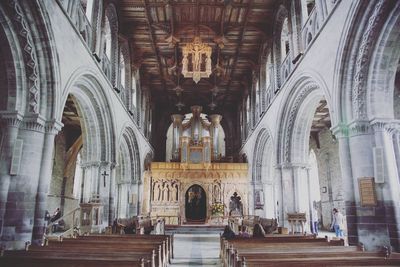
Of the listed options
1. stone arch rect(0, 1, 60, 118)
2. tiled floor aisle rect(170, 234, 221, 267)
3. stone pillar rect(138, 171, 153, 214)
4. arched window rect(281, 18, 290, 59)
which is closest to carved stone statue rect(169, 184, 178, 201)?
stone pillar rect(138, 171, 153, 214)

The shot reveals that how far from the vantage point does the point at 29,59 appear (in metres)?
7.71

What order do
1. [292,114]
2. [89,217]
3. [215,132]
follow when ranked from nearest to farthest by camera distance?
1. [89,217]
2. [292,114]
3. [215,132]

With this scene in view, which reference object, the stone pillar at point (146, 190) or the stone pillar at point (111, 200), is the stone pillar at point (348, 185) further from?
the stone pillar at point (146, 190)

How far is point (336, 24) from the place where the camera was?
28.1ft

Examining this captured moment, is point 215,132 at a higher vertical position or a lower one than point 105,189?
higher

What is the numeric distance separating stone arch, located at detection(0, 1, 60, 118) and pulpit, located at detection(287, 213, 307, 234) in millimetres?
8813

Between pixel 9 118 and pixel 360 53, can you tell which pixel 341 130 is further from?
pixel 9 118

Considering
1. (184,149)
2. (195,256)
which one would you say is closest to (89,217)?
(195,256)

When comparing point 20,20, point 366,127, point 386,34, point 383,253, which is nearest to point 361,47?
point 386,34

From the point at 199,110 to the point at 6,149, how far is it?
17.5 meters

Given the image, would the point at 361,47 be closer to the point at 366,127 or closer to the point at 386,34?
the point at 386,34

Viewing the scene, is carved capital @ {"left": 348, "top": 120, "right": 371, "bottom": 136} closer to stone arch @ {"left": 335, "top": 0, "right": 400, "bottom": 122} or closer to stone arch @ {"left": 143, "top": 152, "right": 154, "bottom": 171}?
stone arch @ {"left": 335, "top": 0, "right": 400, "bottom": 122}

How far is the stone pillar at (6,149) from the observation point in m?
7.12

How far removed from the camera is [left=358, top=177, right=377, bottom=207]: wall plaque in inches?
287
